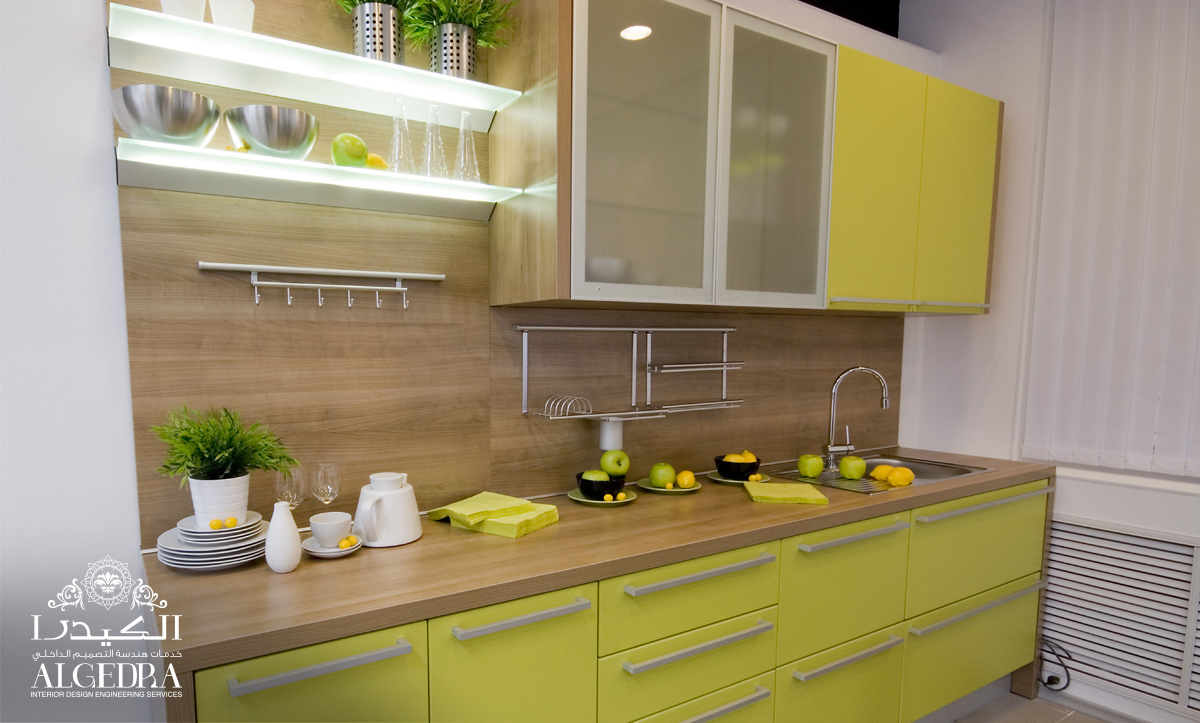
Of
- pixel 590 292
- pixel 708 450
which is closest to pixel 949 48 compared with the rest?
pixel 708 450

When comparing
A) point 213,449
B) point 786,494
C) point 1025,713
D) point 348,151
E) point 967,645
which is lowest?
point 1025,713

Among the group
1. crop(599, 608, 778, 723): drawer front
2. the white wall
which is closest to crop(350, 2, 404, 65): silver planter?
the white wall

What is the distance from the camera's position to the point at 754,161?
6.67 ft

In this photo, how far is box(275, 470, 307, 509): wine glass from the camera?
1535mm

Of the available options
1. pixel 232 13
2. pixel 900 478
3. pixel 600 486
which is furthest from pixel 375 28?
pixel 900 478

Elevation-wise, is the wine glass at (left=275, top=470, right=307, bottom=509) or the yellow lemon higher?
the wine glass at (left=275, top=470, right=307, bottom=509)

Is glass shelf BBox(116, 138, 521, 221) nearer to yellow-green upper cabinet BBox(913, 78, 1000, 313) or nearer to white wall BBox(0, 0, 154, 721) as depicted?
white wall BBox(0, 0, 154, 721)

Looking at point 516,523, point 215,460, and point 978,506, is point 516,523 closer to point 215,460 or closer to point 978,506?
point 215,460

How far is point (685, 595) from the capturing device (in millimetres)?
1639

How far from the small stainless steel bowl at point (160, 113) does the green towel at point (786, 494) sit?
171cm

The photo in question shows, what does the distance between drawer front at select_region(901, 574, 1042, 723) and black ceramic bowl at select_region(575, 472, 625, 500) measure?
1.08 meters

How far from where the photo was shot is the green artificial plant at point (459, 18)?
5.69ft

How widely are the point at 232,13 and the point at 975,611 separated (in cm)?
284

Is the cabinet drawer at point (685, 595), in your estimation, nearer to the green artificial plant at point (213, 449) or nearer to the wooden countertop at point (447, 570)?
the wooden countertop at point (447, 570)
